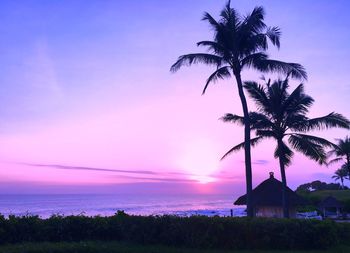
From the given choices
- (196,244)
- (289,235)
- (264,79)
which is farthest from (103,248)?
(264,79)

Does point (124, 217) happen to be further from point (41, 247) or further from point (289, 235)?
point (289, 235)

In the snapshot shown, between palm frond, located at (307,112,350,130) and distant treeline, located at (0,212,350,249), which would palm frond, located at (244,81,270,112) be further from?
distant treeline, located at (0,212,350,249)

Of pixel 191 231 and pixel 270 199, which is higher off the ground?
pixel 270 199

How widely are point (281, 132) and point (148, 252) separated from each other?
12.7 m

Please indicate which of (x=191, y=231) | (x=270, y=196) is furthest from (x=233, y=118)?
(x=191, y=231)

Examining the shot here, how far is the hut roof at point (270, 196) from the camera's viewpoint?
27.3 metres

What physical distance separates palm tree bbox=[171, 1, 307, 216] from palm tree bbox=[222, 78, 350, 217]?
3.20m

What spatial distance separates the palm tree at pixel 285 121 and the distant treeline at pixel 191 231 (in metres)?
7.72

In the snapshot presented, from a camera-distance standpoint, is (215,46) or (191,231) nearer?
(191,231)

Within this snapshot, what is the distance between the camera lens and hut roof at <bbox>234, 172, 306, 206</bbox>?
27297 millimetres

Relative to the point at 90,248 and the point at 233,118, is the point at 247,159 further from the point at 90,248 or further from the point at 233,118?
the point at 90,248

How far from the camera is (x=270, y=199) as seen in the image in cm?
2745

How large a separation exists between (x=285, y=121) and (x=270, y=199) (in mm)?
5630

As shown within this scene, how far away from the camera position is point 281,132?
24.7 meters
